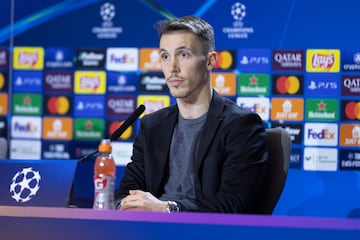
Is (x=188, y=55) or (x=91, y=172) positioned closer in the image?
(x=188, y=55)

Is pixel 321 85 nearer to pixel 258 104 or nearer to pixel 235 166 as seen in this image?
pixel 258 104

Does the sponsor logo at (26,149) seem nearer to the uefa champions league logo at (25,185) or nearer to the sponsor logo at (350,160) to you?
the sponsor logo at (350,160)

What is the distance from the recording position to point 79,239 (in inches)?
38.0

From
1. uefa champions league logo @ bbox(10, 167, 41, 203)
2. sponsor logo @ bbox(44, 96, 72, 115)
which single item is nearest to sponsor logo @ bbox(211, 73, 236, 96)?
sponsor logo @ bbox(44, 96, 72, 115)

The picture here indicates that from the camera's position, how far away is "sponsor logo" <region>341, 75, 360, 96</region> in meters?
3.46

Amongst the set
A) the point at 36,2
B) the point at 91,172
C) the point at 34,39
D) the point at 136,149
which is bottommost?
the point at 91,172

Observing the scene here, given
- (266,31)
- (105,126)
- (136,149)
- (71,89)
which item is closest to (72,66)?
(71,89)

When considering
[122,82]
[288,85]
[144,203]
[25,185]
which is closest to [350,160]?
[288,85]

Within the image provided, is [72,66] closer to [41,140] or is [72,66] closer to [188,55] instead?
[41,140]

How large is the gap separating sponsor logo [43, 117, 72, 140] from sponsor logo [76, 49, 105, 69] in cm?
38

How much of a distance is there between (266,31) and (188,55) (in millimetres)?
1546

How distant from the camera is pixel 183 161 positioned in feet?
7.10

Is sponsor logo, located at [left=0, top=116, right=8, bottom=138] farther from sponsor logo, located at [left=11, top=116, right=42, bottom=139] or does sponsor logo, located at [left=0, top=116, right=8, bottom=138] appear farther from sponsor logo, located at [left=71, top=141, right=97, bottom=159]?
sponsor logo, located at [left=71, top=141, right=97, bottom=159]

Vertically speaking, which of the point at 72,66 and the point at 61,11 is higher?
the point at 61,11
